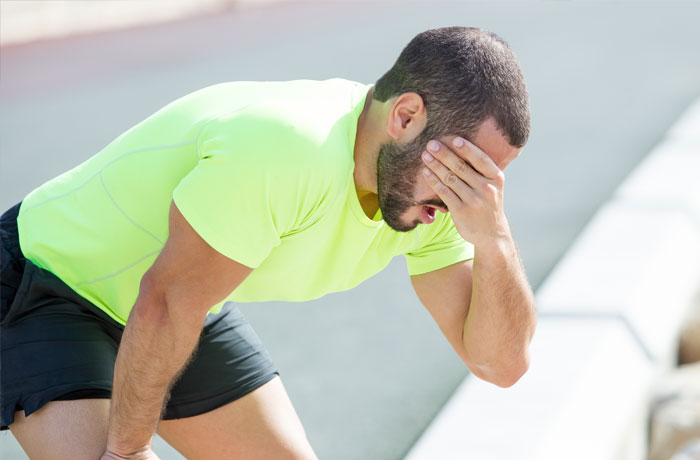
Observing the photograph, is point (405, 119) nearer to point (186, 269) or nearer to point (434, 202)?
point (434, 202)

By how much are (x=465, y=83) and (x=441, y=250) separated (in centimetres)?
62

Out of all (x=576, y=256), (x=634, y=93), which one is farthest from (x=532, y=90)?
(x=576, y=256)

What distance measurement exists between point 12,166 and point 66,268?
160 inches

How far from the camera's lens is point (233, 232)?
195cm

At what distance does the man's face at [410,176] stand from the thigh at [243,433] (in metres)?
0.66

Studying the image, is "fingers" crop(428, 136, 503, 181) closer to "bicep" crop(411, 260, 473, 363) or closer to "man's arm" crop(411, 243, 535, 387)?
"man's arm" crop(411, 243, 535, 387)

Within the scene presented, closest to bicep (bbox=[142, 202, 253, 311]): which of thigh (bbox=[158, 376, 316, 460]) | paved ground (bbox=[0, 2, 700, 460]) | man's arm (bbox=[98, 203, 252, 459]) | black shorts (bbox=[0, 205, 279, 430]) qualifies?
man's arm (bbox=[98, 203, 252, 459])

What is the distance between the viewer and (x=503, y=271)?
2375mm

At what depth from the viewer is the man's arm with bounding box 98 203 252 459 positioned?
1949 millimetres

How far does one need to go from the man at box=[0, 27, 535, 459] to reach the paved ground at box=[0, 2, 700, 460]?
1.17 m

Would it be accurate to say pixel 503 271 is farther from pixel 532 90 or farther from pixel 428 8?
pixel 428 8

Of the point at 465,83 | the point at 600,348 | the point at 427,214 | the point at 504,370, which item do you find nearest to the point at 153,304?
the point at 427,214

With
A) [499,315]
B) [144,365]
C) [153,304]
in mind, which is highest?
[153,304]

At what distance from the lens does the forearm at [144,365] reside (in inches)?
77.2
